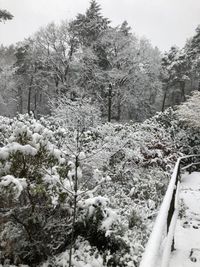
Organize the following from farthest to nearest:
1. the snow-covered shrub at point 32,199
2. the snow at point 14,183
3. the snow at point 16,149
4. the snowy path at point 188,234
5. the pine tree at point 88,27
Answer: the pine tree at point 88,27 < the snow-covered shrub at point 32,199 < the snow at point 16,149 < the snow at point 14,183 < the snowy path at point 188,234

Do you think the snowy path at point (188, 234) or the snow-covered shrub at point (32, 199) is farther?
the snow-covered shrub at point (32, 199)

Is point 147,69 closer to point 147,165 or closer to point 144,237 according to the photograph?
point 147,165

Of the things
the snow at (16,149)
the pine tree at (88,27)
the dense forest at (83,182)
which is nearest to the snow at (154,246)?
the dense forest at (83,182)

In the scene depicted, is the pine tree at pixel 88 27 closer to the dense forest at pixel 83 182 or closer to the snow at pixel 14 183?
the dense forest at pixel 83 182

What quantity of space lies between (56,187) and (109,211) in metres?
1.07

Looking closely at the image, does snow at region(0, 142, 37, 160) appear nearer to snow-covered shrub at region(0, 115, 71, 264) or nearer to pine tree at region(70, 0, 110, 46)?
snow-covered shrub at region(0, 115, 71, 264)

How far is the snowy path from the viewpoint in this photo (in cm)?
378

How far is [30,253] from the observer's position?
204 inches

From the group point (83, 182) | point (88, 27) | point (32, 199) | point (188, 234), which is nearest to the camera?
point (188, 234)

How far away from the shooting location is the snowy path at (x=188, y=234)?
378 cm

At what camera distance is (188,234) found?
4.79m

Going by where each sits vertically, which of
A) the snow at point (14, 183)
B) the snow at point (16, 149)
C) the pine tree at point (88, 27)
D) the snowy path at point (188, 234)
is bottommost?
the snowy path at point (188, 234)

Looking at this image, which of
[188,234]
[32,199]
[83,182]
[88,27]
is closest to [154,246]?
[188,234]

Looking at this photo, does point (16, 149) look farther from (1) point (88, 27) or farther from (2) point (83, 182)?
(1) point (88, 27)
